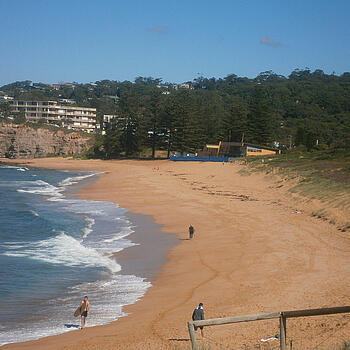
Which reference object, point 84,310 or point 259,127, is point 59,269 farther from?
point 259,127

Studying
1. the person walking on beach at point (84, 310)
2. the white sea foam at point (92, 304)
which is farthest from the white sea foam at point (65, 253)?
the person walking on beach at point (84, 310)

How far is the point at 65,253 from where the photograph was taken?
74.9 feet

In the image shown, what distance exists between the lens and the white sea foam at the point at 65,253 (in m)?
21.1

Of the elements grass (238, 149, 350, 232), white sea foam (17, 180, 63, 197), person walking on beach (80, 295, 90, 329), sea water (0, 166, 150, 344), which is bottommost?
white sea foam (17, 180, 63, 197)

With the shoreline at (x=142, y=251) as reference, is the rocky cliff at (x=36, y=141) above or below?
above

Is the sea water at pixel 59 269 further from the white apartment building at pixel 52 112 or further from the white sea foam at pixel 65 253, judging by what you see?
the white apartment building at pixel 52 112

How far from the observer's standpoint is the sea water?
14781 millimetres

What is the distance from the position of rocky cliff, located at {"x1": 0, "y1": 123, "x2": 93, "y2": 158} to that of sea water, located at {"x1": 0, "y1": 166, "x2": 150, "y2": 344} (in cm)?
8227

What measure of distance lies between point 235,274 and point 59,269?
675cm

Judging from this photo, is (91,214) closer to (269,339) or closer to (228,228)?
(228,228)

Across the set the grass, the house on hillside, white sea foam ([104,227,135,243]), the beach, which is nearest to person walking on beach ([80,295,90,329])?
the beach

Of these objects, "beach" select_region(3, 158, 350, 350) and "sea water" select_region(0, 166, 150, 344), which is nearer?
"beach" select_region(3, 158, 350, 350)

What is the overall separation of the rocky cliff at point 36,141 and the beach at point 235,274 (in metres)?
80.7

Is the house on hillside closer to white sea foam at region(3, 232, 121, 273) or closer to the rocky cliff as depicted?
the rocky cliff
